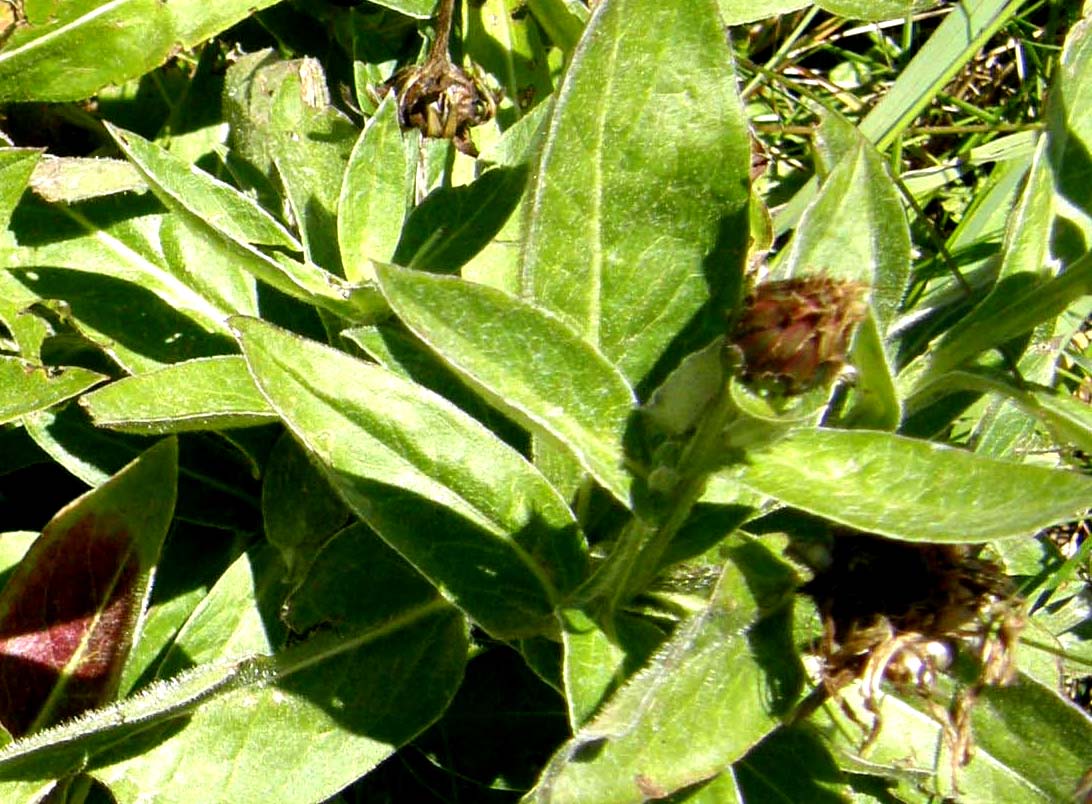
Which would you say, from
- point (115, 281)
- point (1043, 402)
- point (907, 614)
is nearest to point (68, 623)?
point (115, 281)

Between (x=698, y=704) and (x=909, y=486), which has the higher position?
(x=909, y=486)

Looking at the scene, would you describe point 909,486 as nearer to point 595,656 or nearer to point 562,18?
point 595,656

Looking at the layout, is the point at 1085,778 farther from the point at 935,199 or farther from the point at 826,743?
the point at 935,199

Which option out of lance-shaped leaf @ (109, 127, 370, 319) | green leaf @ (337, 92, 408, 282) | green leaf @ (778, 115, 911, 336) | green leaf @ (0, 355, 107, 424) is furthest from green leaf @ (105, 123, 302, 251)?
green leaf @ (778, 115, 911, 336)

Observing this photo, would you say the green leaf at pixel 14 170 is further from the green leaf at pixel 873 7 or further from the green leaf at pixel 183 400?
the green leaf at pixel 873 7

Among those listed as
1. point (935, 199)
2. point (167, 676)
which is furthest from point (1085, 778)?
point (935, 199)

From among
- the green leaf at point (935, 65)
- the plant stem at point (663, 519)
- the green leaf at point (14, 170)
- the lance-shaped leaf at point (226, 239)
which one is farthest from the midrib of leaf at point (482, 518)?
the green leaf at point (935, 65)
